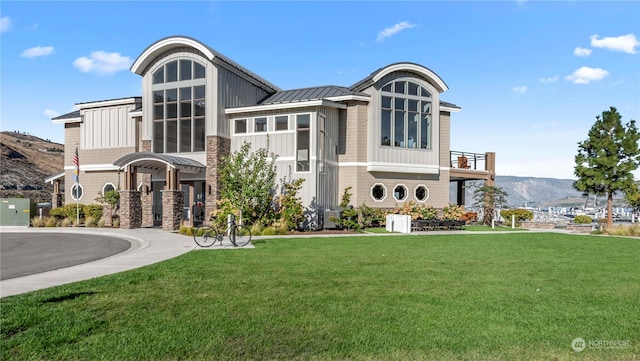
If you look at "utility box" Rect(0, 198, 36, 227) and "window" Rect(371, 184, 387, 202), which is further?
"window" Rect(371, 184, 387, 202)

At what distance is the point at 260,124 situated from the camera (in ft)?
79.1

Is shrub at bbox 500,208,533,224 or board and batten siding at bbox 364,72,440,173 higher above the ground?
board and batten siding at bbox 364,72,440,173

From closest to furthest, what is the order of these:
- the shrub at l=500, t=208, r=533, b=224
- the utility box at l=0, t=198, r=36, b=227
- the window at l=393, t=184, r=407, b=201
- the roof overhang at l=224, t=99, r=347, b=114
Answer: the roof overhang at l=224, t=99, r=347, b=114 → the utility box at l=0, t=198, r=36, b=227 → the window at l=393, t=184, r=407, b=201 → the shrub at l=500, t=208, r=533, b=224

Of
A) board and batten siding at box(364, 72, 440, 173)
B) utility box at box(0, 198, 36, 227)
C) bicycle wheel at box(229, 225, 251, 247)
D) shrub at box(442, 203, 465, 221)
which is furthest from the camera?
shrub at box(442, 203, 465, 221)

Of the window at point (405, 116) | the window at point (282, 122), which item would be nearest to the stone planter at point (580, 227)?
the window at point (405, 116)

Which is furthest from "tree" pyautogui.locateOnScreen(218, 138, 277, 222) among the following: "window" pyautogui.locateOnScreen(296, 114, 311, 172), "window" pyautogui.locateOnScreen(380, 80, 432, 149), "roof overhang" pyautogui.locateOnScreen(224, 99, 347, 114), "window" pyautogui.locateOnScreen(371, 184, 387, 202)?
"window" pyautogui.locateOnScreen(380, 80, 432, 149)

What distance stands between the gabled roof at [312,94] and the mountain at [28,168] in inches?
1486

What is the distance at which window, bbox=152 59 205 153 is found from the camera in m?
24.0

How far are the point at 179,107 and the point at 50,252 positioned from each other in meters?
13.2

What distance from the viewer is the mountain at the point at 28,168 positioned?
181 feet

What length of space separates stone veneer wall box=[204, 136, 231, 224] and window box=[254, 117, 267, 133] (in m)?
2.21

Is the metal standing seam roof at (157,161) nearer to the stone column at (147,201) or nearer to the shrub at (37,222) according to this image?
the stone column at (147,201)

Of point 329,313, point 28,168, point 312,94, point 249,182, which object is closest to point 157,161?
point 249,182

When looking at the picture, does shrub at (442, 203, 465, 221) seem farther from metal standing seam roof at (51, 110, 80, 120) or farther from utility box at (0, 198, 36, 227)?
metal standing seam roof at (51, 110, 80, 120)
